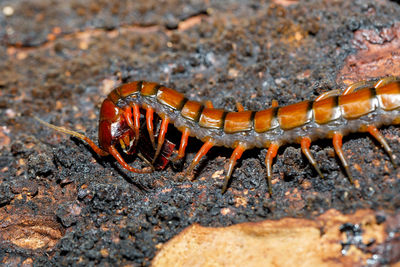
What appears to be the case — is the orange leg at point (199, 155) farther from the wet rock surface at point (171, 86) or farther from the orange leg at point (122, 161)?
the orange leg at point (122, 161)

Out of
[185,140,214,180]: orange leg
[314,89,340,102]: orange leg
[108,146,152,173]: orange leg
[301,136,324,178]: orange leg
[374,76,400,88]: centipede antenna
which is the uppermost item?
[374,76,400,88]: centipede antenna

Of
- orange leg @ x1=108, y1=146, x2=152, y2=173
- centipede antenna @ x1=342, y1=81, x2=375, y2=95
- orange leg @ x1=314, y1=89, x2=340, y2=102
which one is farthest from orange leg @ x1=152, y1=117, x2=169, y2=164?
centipede antenna @ x1=342, y1=81, x2=375, y2=95

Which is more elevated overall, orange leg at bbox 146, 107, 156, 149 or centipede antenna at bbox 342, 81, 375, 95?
centipede antenna at bbox 342, 81, 375, 95

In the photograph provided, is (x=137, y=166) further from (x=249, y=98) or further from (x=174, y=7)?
(x=174, y=7)

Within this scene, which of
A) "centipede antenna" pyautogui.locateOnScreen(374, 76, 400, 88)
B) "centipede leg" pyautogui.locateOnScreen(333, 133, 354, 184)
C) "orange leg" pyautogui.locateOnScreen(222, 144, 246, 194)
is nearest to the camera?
"centipede leg" pyautogui.locateOnScreen(333, 133, 354, 184)

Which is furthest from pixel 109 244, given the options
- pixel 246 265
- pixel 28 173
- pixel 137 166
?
pixel 28 173

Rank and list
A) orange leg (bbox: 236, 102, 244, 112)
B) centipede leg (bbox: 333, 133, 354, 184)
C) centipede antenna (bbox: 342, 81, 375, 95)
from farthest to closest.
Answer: orange leg (bbox: 236, 102, 244, 112) < centipede antenna (bbox: 342, 81, 375, 95) < centipede leg (bbox: 333, 133, 354, 184)

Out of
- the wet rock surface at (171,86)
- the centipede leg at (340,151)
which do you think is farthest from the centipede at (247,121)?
the wet rock surface at (171,86)

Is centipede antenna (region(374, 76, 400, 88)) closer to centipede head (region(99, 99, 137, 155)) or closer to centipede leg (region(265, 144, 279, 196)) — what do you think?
centipede leg (region(265, 144, 279, 196))
